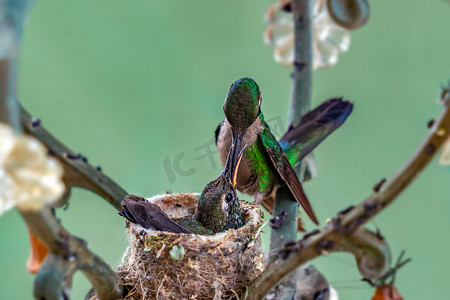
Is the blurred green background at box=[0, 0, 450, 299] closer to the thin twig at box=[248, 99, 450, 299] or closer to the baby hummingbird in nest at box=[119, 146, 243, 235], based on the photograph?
the baby hummingbird in nest at box=[119, 146, 243, 235]

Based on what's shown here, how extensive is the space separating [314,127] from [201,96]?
3.53 feet

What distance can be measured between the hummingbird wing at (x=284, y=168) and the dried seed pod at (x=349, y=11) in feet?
1.52

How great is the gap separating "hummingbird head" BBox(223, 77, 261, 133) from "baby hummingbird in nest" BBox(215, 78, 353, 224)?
0.01 metres

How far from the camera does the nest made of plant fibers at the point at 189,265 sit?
1429 mm

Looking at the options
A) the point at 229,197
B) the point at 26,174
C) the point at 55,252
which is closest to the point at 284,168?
the point at 229,197

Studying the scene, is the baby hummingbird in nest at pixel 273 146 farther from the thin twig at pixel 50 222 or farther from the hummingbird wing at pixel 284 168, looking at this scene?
the thin twig at pixel 50 222

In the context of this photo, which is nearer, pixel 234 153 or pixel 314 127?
pixel 234 153

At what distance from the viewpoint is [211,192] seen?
1.73 m

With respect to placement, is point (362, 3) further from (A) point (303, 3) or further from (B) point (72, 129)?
(B) point (72, 129)

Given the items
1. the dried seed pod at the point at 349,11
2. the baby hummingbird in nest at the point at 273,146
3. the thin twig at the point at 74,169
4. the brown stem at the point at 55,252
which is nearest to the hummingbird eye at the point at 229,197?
the baby hummingbird in nest at the point at 273,146

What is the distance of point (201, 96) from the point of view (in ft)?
9.11

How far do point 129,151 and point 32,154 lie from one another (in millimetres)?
2121

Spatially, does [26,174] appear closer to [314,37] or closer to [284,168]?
[284,168]

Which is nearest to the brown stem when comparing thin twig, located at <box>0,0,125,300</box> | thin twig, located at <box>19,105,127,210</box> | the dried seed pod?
thin twig, located at <box>0,0,125,300</box>
